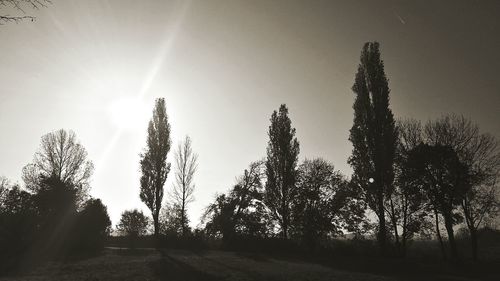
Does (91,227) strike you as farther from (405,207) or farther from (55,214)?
(405,207)

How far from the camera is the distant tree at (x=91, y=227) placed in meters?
29.4

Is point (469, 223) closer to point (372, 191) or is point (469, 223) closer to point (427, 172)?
point (427, 172)

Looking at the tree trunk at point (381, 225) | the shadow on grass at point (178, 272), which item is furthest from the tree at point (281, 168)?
the shadow on grass at point (178, 272)

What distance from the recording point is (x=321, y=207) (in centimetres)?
3478

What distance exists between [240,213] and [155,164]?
1159 centimetres

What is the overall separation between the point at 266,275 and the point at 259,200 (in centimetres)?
2105

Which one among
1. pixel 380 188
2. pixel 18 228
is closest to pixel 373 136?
pixel 380 188

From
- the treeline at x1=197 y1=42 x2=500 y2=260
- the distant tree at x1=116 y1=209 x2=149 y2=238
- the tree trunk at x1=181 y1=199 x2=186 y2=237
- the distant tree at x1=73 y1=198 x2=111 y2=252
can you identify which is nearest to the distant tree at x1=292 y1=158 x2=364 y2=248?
the treeline at x1=197 y1=42 x2=500 y2=260

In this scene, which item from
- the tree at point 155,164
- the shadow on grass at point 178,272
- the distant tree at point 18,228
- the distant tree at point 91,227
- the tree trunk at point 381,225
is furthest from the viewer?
the tree at point 155,164

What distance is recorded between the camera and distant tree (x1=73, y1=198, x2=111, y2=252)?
96.3 ft

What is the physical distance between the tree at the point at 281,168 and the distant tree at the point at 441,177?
40.7ft

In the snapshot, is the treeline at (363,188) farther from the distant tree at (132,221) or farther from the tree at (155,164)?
the distant tree at (132,221)

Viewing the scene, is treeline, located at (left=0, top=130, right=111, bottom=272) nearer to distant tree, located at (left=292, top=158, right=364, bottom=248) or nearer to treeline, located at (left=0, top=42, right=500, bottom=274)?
treeline, located at (left=0, top=42, right=500, bottom=274)

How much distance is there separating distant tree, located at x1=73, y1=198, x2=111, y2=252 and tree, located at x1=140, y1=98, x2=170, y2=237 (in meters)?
4.50
